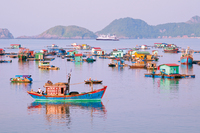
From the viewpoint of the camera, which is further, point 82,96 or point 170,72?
point 170,72

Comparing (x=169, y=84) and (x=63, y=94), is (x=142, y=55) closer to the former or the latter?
(x=169, y=84)

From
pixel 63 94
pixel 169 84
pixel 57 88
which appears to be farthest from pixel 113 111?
pixel 169 84

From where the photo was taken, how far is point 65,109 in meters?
48.8

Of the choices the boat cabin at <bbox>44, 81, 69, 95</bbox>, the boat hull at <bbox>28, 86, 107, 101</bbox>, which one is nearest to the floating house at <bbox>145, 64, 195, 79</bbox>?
the boat hull at <bbox>28, 86, 107, 101</bbox>

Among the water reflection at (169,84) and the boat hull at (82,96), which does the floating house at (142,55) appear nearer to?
the water reflection at (169,84)

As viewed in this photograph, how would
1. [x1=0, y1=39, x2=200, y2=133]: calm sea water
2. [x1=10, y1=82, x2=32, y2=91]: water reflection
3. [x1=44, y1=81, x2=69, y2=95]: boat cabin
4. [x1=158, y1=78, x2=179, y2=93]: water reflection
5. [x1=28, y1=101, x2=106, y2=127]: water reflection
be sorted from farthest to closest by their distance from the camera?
[x1=10, y1=82, x2=32, y2=91]: water reflection
[x1=158, y1=78, x2=179, y2=93]: water reflection
[x1=44, y1=81, x2=69, y2=95]: boat cabin
[x1=28, y1=101, x2=106, y2=127]: water reflection
[x1=0, y1=39, x2=200, y2=133]: calm sea water

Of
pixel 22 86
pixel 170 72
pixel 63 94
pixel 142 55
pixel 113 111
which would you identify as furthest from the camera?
pixel 142 55

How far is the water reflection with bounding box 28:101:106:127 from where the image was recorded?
1753 inches

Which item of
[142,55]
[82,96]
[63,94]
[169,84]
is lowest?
[169,84]

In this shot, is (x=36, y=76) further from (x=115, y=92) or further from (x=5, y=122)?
(x=5, y=122)

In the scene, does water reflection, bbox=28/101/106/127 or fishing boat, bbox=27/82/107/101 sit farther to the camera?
fishing boat, bbox=27/82/107/101

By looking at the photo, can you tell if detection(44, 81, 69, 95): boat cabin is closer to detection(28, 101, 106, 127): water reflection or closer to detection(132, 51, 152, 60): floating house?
detection(28, 101, 106, 127): water reflection

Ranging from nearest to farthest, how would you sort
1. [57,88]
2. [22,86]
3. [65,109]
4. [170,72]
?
[65,109]
[57,88]
[22,86]
[170,72]

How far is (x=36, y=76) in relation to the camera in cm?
8638
